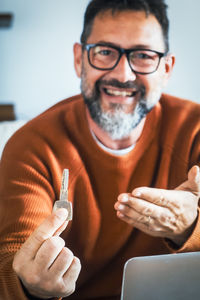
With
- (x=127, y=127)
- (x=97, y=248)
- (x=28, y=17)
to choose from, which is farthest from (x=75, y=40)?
(x=97, y=248)

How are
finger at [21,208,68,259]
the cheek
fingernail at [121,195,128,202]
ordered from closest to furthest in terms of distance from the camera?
finger at [21,208,68,259], fingernail at [121,195,128,202], the cheek

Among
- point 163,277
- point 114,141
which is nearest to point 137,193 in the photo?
point 163,277

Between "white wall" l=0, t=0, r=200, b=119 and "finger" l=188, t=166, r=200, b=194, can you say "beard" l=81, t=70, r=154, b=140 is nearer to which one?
"white wall" l=0, t=0, r=200, b=119

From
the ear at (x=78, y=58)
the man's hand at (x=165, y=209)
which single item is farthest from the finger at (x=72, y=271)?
the ear at (x=78, y=58)

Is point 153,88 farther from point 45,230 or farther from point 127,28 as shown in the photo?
point 45,230

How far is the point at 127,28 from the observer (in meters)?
0.72

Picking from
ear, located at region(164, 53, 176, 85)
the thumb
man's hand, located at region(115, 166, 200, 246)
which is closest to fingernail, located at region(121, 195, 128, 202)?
man's hand, located at region(115, 166, 200, 246)

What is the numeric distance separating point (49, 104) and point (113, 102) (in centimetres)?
20

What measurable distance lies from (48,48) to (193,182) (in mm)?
510

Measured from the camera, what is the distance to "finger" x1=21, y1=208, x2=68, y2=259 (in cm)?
46

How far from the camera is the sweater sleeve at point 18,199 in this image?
23.8 inches

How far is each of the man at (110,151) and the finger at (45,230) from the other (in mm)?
156

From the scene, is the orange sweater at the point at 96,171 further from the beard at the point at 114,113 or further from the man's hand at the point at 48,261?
the man's hand at the point at 48,261

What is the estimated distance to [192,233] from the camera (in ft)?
2.16
